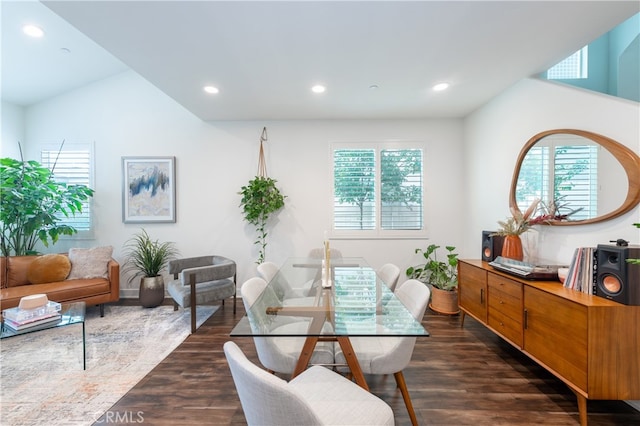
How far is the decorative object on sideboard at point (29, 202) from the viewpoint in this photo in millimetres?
3154

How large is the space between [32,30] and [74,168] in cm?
184

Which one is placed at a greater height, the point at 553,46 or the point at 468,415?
the point at 553,46

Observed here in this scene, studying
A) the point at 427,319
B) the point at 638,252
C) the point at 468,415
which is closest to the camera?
the point at 638,252

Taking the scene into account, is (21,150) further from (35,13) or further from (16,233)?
(35,13)

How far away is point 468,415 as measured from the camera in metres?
1.69

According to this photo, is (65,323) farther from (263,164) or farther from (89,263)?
(263,164)

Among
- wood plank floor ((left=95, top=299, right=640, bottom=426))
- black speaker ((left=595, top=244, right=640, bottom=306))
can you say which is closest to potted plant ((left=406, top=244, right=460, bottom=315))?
wood plank floor ((left=95, top=299, right=640, bottom=426))

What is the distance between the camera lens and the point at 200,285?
3.21 metres

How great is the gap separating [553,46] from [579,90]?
1.41 feet

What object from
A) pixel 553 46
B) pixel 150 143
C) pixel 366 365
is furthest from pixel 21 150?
pixel 553 46

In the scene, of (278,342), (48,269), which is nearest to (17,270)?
(48,269)

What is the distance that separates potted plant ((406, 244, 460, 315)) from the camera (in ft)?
10.9

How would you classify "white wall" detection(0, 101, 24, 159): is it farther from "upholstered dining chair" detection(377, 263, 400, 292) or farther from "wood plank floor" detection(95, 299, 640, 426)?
"upholstered dining chair" detection(377, 263, 400, 292)

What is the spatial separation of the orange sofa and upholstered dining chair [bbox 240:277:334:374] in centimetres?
265
